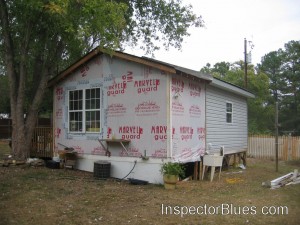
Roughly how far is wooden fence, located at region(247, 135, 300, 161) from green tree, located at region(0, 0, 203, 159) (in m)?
9.84

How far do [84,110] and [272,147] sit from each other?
13.9m

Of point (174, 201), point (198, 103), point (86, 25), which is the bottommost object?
point (174, 201)

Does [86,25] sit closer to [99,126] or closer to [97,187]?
[99,126]

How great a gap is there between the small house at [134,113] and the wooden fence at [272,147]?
9.23 metres

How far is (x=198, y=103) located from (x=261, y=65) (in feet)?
134

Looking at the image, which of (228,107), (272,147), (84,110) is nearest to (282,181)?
(228,107)

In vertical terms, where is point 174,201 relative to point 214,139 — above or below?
below

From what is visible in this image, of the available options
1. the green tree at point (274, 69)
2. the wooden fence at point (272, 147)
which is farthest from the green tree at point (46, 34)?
the green tree at point (274, 69)

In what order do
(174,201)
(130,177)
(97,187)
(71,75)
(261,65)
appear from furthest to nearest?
(261,65) < (71,75) < (130,177) < (97,187) < (174,201)

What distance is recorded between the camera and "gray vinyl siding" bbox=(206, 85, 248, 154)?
1310 cm

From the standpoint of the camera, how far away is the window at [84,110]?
12172 mm

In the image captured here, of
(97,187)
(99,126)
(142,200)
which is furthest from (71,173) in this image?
(142,200)

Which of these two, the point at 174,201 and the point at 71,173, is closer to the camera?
the point at 174,201

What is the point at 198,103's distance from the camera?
12156 millimetres
